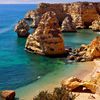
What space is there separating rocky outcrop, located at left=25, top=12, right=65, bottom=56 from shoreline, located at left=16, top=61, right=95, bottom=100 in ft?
27.8

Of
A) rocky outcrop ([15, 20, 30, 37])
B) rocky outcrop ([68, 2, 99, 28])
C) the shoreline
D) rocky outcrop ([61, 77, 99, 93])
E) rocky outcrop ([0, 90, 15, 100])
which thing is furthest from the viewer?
rocky outcrop ([68, 2, 99, 28])

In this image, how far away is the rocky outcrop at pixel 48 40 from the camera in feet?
220

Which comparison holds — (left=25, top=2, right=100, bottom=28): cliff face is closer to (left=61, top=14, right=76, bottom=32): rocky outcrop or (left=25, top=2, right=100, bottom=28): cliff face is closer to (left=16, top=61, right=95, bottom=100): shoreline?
Result: (left=61, top=14, right=76, bottom=32): rocky outcrop

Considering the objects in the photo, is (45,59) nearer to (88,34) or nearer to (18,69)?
(18,69)

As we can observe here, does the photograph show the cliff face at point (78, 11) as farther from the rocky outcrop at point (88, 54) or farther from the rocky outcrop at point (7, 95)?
the rocky outcrop at point (7, 95)

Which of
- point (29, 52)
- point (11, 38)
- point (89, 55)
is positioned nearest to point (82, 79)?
point (89, 55)

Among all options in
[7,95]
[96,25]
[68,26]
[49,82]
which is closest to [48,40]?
[49,82]

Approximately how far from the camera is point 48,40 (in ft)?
221

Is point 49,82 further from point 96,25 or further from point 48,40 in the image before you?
point 96,25

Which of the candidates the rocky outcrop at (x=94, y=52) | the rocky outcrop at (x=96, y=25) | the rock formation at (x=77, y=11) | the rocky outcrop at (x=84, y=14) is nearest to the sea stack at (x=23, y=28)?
the rock formation at (x=77, y=11)

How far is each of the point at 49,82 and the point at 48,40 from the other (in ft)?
65.6

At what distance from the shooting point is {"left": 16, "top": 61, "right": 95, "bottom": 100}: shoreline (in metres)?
43.4

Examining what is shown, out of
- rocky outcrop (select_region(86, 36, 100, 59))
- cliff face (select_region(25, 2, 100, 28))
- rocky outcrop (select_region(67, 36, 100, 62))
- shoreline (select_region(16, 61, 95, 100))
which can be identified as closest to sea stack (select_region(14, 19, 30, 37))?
cliff face (select_region(25, 2, 100, 28))

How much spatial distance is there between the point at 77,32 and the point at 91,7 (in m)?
18.7
